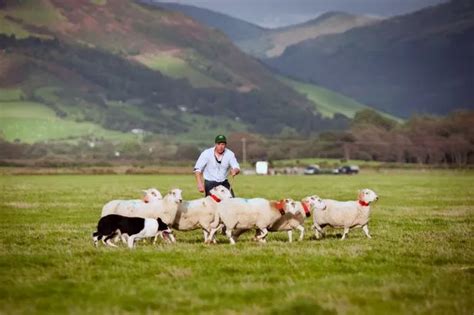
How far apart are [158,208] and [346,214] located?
15.4ft

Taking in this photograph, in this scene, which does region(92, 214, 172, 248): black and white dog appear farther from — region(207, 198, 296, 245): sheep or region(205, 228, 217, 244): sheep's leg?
region(207, 198, 296, 245): sheep

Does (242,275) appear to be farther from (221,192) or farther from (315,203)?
(315,203)

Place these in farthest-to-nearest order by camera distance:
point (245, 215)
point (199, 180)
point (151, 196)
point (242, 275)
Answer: point (199, 180) → point (151, 196) → point (245, 215) → point (242, 275)

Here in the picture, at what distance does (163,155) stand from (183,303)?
162 metres

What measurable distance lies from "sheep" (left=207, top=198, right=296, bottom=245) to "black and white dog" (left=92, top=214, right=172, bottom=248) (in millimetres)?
1836

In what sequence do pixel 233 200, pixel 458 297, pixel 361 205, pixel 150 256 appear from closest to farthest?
1. pixel 458 297
2. pixel 150 256
3. pixel 233 200
4. pixel 361 205

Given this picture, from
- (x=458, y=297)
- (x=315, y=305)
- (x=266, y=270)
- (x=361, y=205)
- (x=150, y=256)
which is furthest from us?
(x=361, y=205)

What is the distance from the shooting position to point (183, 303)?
13.5 m

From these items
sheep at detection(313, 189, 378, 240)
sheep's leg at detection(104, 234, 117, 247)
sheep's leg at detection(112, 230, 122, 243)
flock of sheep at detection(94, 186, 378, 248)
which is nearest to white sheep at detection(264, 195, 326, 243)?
flock of sheep at detection(94, 186, 378, 248)

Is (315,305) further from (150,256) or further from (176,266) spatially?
(150,256)

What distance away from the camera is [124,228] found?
19828 millimetres

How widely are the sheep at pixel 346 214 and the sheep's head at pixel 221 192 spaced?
2.45m

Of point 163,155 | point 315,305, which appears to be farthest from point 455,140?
point 315,305

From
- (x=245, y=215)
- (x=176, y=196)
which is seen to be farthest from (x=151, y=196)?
(x=245, y=215)
